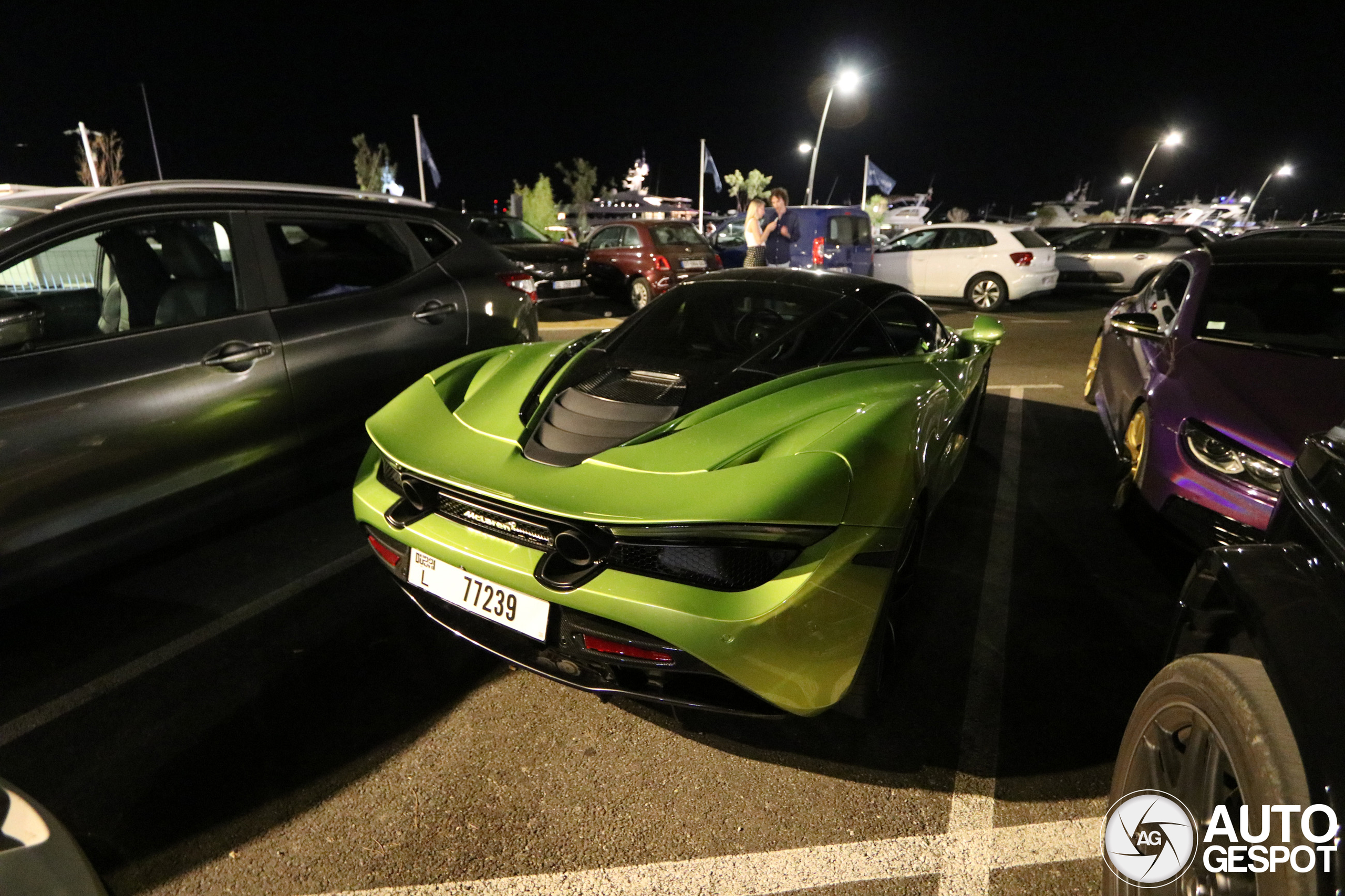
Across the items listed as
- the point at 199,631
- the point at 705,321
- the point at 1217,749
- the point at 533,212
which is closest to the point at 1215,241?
the point at 705,321

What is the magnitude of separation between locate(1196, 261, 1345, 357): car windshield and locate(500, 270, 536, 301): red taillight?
12.5ft

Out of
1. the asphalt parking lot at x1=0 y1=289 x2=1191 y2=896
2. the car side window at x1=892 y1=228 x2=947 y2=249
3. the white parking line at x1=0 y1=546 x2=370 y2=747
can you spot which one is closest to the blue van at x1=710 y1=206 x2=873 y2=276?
the car side window at x1=892 y1=228 x2=947 y2=249

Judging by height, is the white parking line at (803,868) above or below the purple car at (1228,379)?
below

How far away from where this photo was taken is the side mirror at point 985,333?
382 cm

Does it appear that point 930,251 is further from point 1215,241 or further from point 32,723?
point 32,723

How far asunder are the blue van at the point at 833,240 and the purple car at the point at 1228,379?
6.60m

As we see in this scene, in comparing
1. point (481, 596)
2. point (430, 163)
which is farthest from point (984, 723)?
point (430, 163)

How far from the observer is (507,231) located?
12.5 metres

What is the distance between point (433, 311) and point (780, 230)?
265 inches

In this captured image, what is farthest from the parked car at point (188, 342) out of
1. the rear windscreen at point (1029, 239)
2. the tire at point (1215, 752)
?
the rear windscreen at point (1029, 239)

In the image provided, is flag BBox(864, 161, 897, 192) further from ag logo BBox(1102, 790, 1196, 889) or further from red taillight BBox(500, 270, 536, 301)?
ag logo BBox(1102, 790, 1196, 889)

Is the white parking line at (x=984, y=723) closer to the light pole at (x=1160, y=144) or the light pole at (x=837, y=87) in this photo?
the light pole at (x=837, y=87)

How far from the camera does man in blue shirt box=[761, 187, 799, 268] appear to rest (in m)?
9.04

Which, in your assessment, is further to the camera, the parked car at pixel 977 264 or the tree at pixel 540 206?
the tree at pixel 540 206
